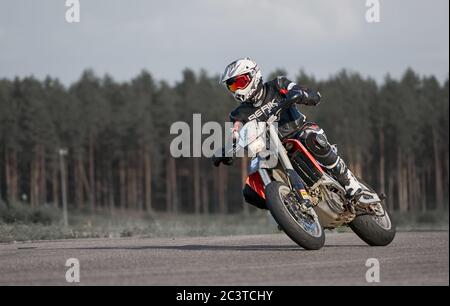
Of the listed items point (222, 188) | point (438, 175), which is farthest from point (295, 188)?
point (438, 175)

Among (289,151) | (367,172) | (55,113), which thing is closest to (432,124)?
(367,172)

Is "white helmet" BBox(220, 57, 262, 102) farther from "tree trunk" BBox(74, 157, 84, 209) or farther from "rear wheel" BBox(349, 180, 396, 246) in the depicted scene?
"tree trunk" BBox(74, 157, 84, 209)

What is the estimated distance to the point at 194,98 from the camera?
10525 centimetres

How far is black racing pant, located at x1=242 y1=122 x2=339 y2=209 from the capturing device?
37.3 feet

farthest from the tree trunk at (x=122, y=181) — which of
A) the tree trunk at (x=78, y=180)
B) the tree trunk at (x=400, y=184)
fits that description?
the tree trunk at (x=400, y=184)

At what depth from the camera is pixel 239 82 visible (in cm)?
1133

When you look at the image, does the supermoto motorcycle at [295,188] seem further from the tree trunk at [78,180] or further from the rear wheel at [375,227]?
the tree trunk at [78,180]

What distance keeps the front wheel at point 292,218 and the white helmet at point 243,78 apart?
1.36m

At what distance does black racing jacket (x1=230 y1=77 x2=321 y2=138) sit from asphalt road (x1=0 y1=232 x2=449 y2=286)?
173 cm

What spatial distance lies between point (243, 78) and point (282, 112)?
0.79 meters

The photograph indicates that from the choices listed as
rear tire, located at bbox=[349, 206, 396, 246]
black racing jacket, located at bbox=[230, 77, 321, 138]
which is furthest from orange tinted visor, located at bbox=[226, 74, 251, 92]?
rear tire, located at bbox=[349, 206, 396, 246]

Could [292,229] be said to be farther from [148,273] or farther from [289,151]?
[148,273]

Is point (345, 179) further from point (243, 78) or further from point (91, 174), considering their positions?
point (91, 174)
